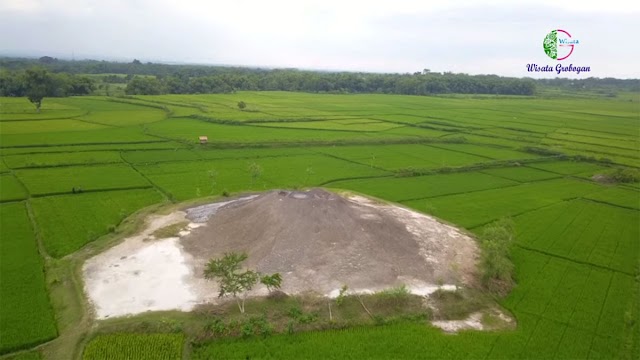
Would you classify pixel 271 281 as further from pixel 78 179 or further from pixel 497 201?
pixel 78 179

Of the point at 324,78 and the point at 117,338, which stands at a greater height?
the point at 324,78

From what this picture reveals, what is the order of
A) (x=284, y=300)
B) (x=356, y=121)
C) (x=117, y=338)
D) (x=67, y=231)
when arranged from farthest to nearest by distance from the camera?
(x=356, y=121) < (x=67, y=231) < (x=284, y=300) < (x=117, y=338)

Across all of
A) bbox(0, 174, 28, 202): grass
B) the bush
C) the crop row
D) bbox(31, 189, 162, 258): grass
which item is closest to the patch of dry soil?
the bush

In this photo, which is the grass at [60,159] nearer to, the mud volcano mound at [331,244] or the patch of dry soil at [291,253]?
the patch of dry soil at [291,253]

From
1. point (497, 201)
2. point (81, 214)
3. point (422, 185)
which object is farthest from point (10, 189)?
point (497, 201)

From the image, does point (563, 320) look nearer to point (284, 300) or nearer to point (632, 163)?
point (284, 300)

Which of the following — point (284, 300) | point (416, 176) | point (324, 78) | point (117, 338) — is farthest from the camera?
point (324, 78)

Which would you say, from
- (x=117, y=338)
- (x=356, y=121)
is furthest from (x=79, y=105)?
(x=117, y=338)
